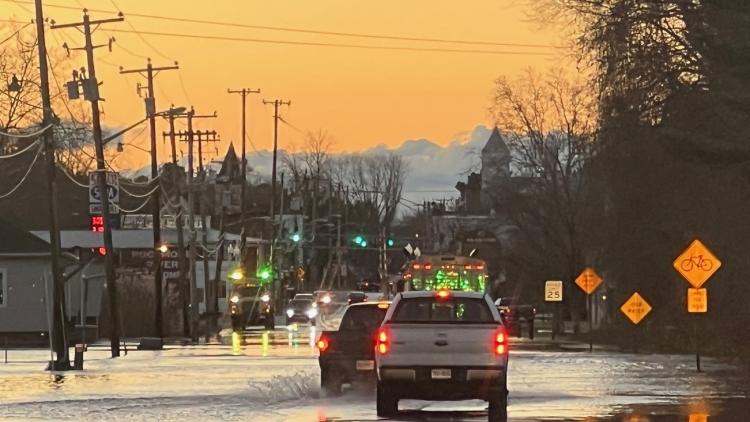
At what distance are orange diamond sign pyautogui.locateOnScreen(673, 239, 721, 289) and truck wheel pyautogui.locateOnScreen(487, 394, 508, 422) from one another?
13973mm

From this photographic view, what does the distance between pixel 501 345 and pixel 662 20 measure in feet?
57.6

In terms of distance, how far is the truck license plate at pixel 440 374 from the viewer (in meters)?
18.9

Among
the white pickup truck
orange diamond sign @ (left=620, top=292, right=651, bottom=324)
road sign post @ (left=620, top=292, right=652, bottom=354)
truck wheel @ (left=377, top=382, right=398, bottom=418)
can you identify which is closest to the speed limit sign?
road sign post @ (left=620, top=292, right=652, bottom=354)

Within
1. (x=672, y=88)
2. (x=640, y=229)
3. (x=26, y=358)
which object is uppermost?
(x=672, y=88)

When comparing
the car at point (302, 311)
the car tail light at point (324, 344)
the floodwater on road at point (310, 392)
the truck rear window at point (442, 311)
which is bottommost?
the car at point (302, 311)

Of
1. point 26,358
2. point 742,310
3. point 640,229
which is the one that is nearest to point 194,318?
point 26,358

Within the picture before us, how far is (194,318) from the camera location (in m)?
60.4

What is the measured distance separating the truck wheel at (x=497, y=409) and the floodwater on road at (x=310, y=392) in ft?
1.18

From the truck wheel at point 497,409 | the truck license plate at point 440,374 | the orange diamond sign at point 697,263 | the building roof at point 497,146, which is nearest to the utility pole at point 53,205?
the orange diamond sign at point 697,263

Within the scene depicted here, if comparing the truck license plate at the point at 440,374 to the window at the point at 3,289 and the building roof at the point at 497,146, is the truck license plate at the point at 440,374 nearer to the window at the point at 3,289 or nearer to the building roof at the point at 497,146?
the window at the point at 3,289

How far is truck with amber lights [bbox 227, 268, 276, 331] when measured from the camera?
7288 centimetres

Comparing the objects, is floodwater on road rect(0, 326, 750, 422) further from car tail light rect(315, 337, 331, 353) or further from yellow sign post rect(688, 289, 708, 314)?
yellow sign post rect(688, 289, 708, 314)

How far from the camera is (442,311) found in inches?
784

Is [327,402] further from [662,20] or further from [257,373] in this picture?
[662,20]
